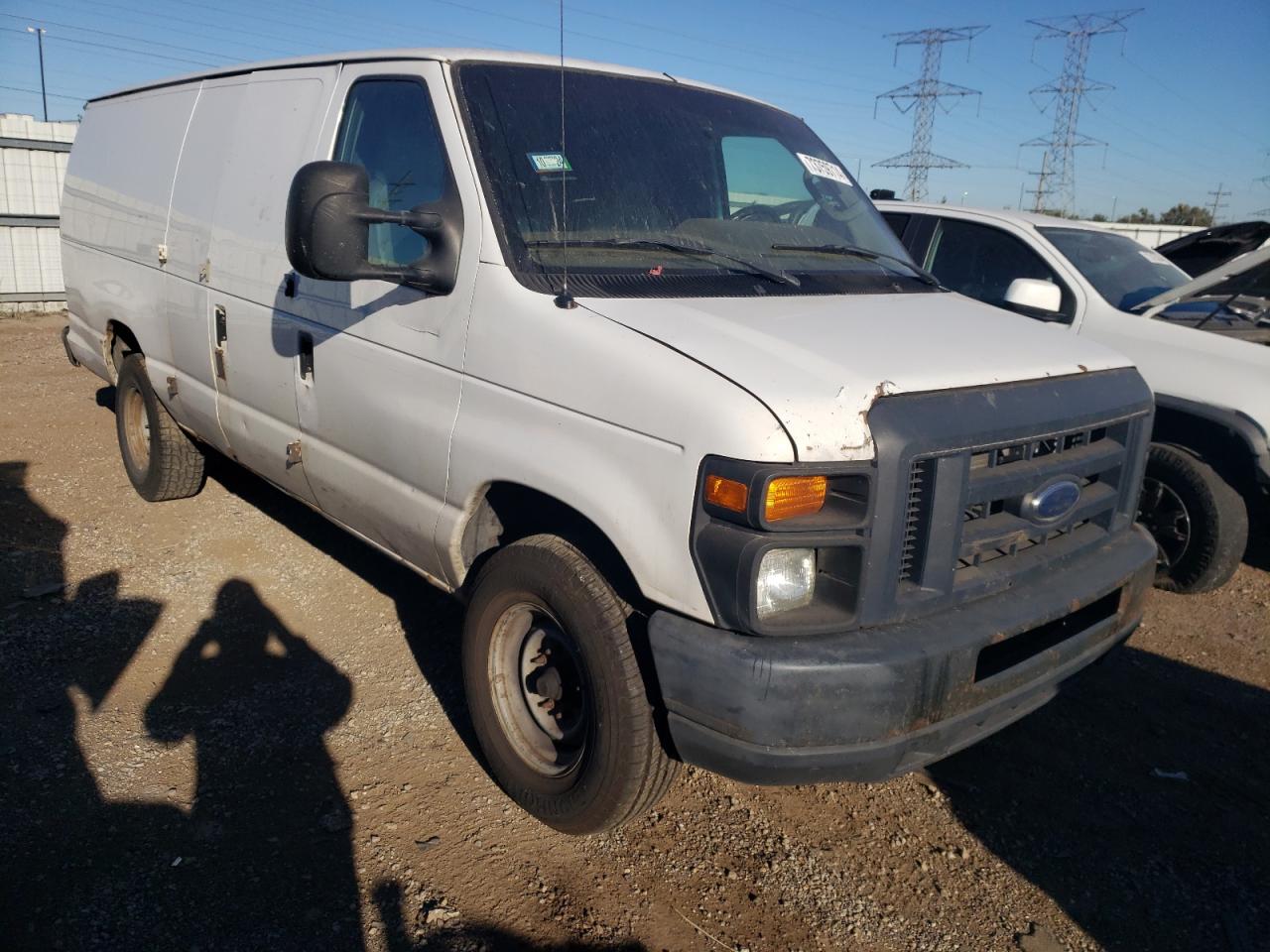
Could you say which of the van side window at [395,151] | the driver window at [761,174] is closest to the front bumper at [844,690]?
the van side window at [395,151]

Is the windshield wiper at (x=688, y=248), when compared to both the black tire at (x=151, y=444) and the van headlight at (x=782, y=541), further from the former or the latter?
the black tire at (x=151, y=444)

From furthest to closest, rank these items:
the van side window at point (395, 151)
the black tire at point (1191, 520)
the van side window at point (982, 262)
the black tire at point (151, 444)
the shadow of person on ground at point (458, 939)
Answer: the van side window at point (982, 262) < the black tire at point (151, 444) < the black tire at point (1191, 520) < the van side window at point (395, 151) < the shadow of person on ground at point (458, 939)

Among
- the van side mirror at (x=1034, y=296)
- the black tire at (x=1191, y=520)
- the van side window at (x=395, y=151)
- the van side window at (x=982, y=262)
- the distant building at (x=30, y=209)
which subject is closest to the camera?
the van side window at (x=395, y=151)

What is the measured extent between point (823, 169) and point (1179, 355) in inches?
92.3

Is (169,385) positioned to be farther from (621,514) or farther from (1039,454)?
(1039,454)

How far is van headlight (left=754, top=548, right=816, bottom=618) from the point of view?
2395 mm

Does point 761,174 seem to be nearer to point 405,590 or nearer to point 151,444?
point 405,590

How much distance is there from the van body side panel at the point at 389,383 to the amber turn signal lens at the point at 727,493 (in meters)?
1.09

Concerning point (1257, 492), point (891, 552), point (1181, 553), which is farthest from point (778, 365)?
point (1257, 492)

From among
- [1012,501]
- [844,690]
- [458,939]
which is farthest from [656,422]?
[458,939]

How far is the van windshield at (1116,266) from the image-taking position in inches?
219

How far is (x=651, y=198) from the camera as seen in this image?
3.34 meters

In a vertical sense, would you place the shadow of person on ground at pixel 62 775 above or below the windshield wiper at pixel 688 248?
below

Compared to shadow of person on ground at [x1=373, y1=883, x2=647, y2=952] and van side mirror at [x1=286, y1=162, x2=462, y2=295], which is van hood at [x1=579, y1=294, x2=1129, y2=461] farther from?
shadow of person on ground at [x1=373, y1=883, x2=647, y2=952]
